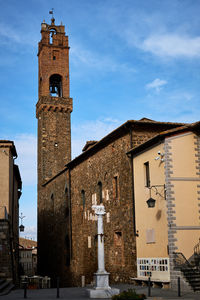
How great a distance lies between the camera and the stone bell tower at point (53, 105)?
3575 cm

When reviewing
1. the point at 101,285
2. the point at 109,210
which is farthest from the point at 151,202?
the point at 109,210

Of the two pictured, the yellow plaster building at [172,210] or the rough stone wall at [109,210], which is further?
the rough stone wall at [109,210]

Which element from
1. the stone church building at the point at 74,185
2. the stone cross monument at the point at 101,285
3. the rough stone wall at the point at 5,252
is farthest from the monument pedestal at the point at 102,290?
the rough stone wall at the point at 5,252

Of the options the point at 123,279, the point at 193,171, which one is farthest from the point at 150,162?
the point at 123,279

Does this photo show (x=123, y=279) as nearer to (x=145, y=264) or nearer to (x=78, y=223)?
(x=145, y=264)

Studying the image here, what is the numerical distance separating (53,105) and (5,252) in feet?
59.4

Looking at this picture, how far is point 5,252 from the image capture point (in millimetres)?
21062

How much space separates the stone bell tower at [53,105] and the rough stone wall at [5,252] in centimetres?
1415

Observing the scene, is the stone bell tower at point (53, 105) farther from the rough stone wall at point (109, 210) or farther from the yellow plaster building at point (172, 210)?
the yellow plaster building at point (172, 210)

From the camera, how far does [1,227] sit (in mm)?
21328

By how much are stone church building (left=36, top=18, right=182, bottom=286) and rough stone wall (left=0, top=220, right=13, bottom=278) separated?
507cm

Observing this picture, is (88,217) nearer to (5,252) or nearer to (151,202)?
(5,252)

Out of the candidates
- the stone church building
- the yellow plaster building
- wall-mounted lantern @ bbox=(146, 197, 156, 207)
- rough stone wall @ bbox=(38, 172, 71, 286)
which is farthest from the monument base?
rough stone wall @ bbox=(38, 172, 71, 286)

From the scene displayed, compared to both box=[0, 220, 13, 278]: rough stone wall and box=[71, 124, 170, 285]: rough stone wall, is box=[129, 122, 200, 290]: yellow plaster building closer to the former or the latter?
box=[71, 124, 170, 285]: rough stone wall
